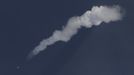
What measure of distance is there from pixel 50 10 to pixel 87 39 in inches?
116

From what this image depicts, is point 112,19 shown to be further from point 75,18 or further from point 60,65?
point 60,65

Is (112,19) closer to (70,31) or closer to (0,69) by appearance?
(70,31)

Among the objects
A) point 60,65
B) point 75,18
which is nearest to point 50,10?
point 75,18

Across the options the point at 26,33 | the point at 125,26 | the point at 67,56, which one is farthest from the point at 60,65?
the point at 125,26

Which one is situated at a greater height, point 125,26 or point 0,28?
point 0,28

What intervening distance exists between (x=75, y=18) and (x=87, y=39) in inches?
59.3

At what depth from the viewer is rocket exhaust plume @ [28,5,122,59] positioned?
28594 mm

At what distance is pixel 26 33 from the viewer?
28.8 meters

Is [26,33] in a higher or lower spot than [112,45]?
higher

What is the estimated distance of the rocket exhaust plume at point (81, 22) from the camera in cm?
2859

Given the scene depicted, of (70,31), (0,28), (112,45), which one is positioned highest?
(0,28)

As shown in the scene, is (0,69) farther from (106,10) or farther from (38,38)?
(106,10)

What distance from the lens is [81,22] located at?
94.0 feet

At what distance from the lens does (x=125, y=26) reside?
93.5 ft
